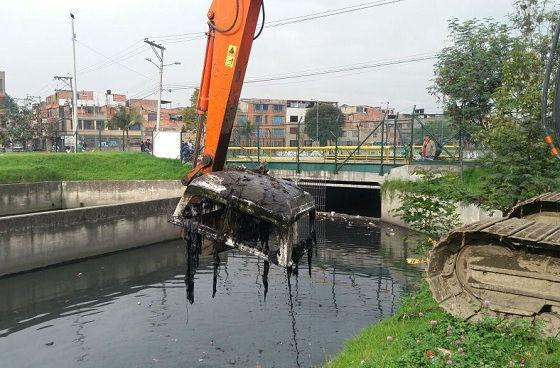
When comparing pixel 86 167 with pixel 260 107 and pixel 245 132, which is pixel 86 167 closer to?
pixel 245 132

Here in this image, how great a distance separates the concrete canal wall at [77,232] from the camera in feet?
44.9

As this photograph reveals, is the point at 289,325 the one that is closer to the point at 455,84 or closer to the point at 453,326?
the point at 453,326

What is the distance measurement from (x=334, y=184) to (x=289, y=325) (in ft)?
48.3

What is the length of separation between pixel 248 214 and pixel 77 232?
35.8 feet

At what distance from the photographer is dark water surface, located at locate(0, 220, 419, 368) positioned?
8023 millimetres

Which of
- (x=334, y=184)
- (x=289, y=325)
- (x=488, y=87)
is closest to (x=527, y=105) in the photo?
(x=488, y=87)

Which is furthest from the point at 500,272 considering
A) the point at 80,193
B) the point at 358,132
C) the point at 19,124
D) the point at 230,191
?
the point at 19,124

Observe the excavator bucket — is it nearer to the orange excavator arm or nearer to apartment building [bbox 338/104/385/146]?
the orange excavator arm

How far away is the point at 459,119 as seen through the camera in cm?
2067

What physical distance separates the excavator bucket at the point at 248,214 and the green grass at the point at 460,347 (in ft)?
4.97

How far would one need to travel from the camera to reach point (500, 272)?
18.5 ft

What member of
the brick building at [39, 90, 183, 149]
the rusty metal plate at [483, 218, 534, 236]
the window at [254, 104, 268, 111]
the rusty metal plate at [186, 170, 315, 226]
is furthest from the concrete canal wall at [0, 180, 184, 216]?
the window at [254, 104, 268, 111]

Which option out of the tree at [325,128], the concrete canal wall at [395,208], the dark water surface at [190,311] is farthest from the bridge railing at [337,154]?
the dark water surface at [190,311]

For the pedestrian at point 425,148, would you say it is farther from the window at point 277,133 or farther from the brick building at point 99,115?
the brick building at point 99,115
